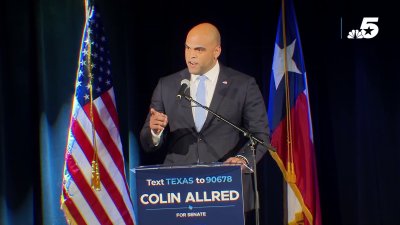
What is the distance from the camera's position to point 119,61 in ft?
15.2

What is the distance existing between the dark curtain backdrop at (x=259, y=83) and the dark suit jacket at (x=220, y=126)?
0.49 metres

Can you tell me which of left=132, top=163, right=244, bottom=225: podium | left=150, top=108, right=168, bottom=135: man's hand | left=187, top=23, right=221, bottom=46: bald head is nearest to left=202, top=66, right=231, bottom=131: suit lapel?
left=187, top=23, right=221, bottom=46: bald head

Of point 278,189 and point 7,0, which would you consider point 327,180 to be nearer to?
point 278,189

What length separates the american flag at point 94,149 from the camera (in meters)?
3.86

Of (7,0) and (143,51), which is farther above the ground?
(7,0)

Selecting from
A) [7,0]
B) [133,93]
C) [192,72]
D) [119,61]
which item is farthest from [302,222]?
[7,0]

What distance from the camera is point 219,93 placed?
4.02m

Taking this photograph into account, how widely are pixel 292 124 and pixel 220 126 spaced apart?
616mm

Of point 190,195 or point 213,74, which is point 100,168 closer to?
point 213,74

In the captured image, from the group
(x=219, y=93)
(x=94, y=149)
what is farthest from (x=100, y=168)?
(x=219, y=93)

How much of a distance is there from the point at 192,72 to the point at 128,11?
91 cm

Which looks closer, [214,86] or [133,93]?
[214,86]

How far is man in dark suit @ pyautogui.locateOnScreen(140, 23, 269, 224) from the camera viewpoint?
397 centimetres

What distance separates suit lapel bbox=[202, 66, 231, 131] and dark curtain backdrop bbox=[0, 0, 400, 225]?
43cm
